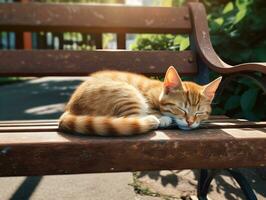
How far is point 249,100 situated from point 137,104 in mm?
1521

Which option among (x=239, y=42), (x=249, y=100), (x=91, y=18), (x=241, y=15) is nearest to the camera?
(x=91, y=18)

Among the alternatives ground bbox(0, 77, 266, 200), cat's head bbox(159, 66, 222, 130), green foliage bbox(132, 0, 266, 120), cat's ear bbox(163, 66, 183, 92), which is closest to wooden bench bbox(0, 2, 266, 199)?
cat's head bbox(159, 66, 222, 130)

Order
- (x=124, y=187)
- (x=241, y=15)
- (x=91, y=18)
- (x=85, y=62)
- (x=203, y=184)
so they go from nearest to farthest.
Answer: (x=203, y=184) → (x=85, y=62) → (x=91, y=18) → (x=124, y=187) → (x=241, y=15)

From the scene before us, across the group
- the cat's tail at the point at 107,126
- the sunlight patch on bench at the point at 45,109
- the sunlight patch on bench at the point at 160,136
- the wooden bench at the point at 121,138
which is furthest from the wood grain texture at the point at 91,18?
the sunlight patch on bench at the point at 45,109

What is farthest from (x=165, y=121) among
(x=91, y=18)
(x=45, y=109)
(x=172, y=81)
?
(x=45, y=109)

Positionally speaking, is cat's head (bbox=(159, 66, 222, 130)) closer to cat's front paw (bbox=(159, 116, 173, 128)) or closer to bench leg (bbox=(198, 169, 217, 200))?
cat's front paw (bbox=(159, 116, 173, 128))

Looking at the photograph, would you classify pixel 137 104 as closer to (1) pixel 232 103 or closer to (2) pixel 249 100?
(2) pixel 249 100

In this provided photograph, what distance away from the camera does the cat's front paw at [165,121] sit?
1916 millimetres

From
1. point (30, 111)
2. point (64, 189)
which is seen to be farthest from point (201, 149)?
point (30, 111)

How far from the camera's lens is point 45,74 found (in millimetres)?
2627

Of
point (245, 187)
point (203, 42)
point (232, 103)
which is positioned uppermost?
point (203, 42)

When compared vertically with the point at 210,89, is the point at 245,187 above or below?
below

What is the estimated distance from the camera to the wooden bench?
4.88 feet

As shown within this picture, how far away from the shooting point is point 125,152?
4.93ft
